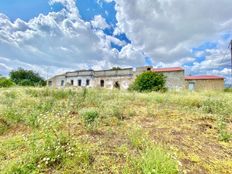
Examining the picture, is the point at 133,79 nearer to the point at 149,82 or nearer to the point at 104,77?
the point at 104,77

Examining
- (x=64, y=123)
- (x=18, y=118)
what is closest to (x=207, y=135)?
(x=64, y=123)

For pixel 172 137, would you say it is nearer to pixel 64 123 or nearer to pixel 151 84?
pixel 64 123

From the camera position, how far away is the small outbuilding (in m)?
19.8

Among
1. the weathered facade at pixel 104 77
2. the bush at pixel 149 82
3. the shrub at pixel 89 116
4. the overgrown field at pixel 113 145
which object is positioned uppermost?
the weathered facade at pixel 104 77

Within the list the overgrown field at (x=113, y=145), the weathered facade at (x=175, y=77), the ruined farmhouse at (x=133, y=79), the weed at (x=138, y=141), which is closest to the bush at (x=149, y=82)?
the ruined farmhouse at (x=133, y=79)

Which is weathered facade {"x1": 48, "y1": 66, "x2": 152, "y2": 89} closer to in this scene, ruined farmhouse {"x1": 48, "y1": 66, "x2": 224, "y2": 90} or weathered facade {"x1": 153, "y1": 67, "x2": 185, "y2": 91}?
ruined farmhouse {"x1": 48, "y1": 66, "x2": 224, "y2": 90}

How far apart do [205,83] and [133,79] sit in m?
8.79

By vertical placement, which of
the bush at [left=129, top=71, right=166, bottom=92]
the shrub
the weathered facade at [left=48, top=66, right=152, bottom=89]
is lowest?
the shrub

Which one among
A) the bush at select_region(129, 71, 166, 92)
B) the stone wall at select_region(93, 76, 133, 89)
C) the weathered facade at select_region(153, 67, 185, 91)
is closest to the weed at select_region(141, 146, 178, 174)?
the bush at select_region(129, 71, 166, 92)

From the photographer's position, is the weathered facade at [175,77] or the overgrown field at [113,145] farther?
the weathered facade at [175,77]

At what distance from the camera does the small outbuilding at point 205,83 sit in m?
19.8

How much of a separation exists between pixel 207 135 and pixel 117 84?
64.0 ft

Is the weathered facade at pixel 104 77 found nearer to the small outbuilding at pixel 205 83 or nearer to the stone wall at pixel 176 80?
the stone wall at pixel 176 80

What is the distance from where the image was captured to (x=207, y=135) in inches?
105
